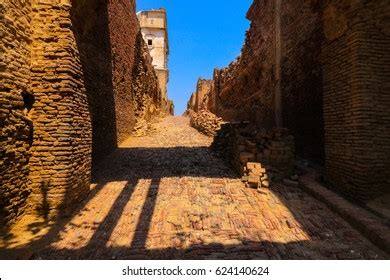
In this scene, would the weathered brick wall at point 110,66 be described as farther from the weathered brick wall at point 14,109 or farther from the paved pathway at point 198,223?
the paved pathway at point 198,223

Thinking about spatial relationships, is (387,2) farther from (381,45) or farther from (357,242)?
(357,242)

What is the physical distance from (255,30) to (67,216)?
1219 cm

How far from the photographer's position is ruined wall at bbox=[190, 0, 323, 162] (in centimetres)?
780

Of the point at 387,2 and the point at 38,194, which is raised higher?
the point at 387,2

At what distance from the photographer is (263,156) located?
6.79 m

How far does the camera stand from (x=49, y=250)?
12.1ft

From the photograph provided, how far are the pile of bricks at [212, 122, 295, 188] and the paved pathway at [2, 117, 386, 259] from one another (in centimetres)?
30

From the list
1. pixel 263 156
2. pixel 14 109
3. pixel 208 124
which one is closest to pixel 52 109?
pixel 14 109

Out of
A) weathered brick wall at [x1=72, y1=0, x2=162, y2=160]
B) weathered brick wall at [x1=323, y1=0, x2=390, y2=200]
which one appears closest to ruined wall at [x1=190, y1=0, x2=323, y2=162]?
weathered brick wall at [x1=323, y1=0, x2=390, y2=200]

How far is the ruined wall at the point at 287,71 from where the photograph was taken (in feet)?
25.6

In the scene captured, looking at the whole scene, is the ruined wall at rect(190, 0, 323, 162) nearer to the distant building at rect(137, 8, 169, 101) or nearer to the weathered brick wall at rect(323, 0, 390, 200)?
the weathered brick wall at rect(323, 0, 390, 200)

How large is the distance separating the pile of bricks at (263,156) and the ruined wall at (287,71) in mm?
1347

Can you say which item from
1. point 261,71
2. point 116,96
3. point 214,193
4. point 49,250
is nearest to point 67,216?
point 49,250

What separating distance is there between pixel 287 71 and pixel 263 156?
4.40 metres
